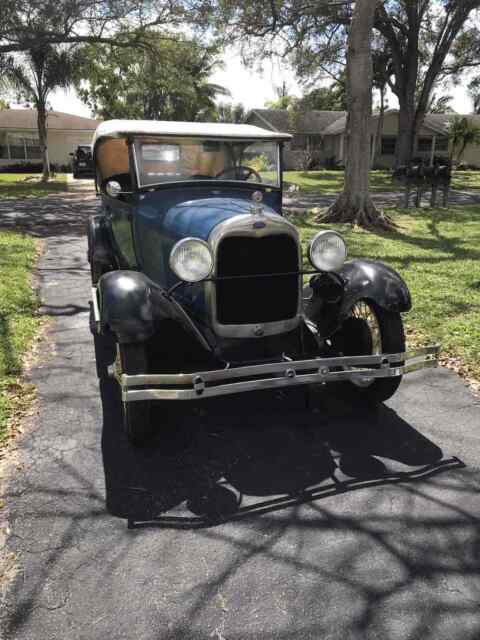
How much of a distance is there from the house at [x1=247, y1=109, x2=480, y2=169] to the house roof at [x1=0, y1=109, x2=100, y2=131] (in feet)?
44.2

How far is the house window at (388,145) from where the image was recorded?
124 feet

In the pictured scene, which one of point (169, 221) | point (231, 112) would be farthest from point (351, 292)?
point (231, 112)

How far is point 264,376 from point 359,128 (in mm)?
9193

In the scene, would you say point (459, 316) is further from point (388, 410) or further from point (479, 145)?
point (479, 145)

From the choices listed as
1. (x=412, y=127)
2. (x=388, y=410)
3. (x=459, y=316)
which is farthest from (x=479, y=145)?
(x=388, y=410)

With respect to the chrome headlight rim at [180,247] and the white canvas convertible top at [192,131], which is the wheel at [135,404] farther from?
the white canvas convertible top at [192,131]

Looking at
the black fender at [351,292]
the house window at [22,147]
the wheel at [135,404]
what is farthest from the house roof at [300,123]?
the wheel at [135,404]

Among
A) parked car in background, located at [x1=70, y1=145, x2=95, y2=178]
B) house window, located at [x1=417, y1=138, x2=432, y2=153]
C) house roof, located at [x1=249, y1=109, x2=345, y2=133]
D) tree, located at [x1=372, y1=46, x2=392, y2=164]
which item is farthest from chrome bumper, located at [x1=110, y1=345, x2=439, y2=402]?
house window, located at [x1=417, y1=138, x2=432, y2=153]

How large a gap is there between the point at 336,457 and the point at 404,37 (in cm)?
2706

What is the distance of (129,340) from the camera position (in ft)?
9.87

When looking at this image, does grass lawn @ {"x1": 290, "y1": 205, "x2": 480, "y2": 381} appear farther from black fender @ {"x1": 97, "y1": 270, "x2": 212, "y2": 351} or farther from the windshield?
black fender @ {"x1": 97, "y1": 270, "x2": 212, "y2": 351}

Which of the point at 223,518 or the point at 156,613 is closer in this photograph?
the point at 156,613

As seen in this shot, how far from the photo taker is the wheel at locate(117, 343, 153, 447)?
120 inches

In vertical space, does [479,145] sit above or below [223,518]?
above
